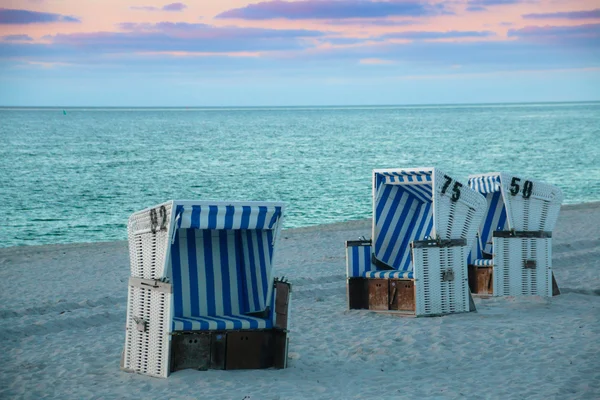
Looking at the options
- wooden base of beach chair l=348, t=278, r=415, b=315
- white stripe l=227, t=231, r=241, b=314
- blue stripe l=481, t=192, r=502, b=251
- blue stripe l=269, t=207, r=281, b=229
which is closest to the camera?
blue stripe l=269, t=207, r=281, b=229

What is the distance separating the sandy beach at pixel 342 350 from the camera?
7773 mm

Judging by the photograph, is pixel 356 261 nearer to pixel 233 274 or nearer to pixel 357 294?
pixel 357 294

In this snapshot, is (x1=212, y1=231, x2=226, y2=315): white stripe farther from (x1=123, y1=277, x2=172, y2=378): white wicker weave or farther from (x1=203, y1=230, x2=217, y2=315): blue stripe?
(x1=123, y1=277, x2=172, y2=378): white wicker weave

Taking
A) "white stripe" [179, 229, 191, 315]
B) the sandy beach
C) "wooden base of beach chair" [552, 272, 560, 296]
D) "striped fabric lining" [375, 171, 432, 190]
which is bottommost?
the sandy beach

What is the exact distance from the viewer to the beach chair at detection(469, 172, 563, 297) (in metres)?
12.2

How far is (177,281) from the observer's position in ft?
29.2

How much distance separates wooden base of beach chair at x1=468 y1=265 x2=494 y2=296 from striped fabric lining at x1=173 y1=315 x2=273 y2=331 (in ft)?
15.9

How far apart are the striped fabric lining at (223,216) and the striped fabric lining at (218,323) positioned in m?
0.96

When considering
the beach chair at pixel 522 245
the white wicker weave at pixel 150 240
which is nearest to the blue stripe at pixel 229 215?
the white wicker weave at pixel 150 240

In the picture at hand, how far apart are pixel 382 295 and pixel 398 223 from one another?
1.27m

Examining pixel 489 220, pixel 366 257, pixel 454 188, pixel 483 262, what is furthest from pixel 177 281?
pixel 489 220

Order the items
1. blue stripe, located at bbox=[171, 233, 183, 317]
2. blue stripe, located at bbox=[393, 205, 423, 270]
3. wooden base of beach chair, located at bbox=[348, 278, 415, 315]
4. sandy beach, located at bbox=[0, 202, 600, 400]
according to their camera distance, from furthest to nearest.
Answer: blue stripe, located at bbox=[393, 205, 423, 270], wooden base of beach chair, located at bbox=[348, 278, 415, 315], blue stripe, located at bbox=[171, 233, 183, 317], sandy beach, located at bbox=[0, 202, 600, 400]

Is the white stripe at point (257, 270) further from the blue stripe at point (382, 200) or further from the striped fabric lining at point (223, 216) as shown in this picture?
the blue stripe at point (382, 200)

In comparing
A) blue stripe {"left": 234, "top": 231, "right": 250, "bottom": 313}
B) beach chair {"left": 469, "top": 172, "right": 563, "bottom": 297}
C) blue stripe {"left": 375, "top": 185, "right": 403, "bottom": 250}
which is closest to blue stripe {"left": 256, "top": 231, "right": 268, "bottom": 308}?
blue stripe {"left": 234, "top": 231, "right": 250, "bottom": 313}
